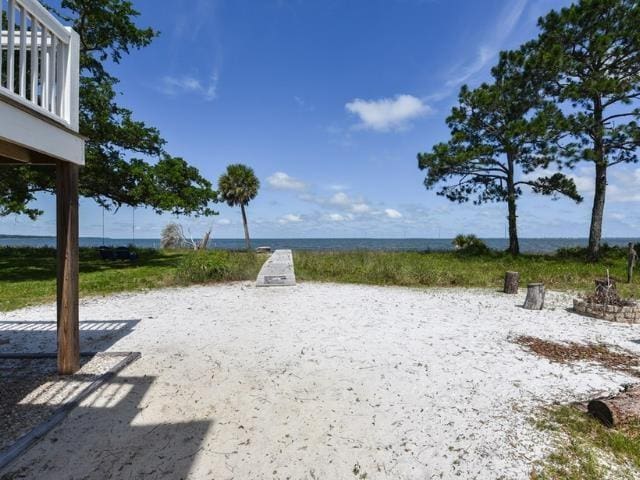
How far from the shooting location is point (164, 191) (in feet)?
43.5

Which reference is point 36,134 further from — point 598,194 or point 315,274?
point 598,194

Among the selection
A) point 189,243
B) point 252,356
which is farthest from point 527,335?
point 189,243

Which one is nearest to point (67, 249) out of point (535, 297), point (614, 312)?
point (535, 297)

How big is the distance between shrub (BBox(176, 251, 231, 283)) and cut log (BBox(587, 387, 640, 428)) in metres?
9.74

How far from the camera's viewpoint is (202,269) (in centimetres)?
1111

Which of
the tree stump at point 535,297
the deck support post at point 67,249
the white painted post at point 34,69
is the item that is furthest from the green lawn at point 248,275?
the white painted post at point 34,69

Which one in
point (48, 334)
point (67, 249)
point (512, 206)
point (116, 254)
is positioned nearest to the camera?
point (67, 249)

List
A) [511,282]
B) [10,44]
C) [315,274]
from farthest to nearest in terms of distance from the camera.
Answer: [315,274] < [511,282] < [10,44]

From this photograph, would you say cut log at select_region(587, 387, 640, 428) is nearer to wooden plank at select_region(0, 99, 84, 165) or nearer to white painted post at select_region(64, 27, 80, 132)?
wooden plank at select_region(0, 99, 84, 165)

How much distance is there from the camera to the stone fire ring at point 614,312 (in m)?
6.64

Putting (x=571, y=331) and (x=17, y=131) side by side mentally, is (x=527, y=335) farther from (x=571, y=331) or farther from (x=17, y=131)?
(x=17, y=131)

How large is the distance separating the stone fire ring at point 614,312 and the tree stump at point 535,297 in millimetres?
766

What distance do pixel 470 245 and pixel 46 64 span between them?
2120 cm

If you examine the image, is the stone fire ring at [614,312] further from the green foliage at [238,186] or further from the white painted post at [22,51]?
the green foliage at [238,186]
